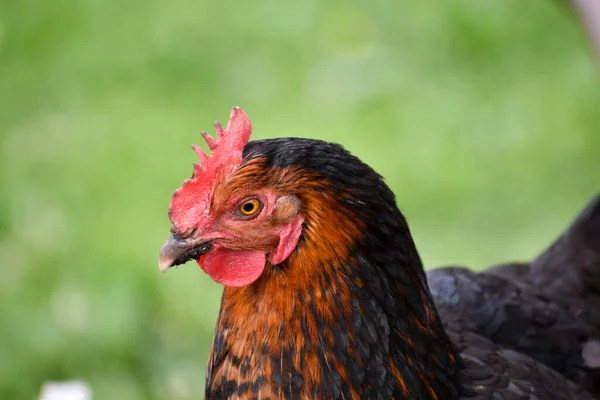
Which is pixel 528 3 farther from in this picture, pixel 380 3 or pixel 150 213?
pixel 150 213

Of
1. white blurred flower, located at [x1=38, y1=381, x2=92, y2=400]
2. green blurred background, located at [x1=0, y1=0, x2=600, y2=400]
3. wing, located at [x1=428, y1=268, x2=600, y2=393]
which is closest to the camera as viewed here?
wing, located at [x1=428, y1=268, x2=600, y2=393]

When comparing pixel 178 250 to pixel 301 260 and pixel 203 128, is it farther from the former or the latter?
pixel 203 128

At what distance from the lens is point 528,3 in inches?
240

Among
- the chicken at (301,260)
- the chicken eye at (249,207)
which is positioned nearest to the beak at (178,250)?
the chicken at (301,260)

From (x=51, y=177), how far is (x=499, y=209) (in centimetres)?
248

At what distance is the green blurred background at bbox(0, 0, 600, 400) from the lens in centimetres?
385

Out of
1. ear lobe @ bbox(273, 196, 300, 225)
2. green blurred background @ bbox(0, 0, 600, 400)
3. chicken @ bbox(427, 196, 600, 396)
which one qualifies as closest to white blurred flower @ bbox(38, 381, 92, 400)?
green blurred background @ bbox(0, 0, 600, 400)

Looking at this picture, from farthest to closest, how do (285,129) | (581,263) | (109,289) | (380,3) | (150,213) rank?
(380,3)
(285,129)
(150,213)
(109,289)
(581,263)

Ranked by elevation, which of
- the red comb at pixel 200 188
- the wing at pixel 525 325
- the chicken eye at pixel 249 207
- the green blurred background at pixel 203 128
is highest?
the green blurred background at pixel 203 128

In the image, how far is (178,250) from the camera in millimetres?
2012

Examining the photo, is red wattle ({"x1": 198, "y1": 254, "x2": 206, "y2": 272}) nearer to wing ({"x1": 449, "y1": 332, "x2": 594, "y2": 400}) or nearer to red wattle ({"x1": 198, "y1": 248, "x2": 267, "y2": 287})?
red wattle ({"x1": 198, "y1": 248, "x2": 267, "y2": 287})

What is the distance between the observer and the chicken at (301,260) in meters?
2.00

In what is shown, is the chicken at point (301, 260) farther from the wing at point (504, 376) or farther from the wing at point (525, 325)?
the wing at point (525, 325)

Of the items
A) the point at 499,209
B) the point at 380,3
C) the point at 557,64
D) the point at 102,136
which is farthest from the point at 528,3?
the point at 102,136
